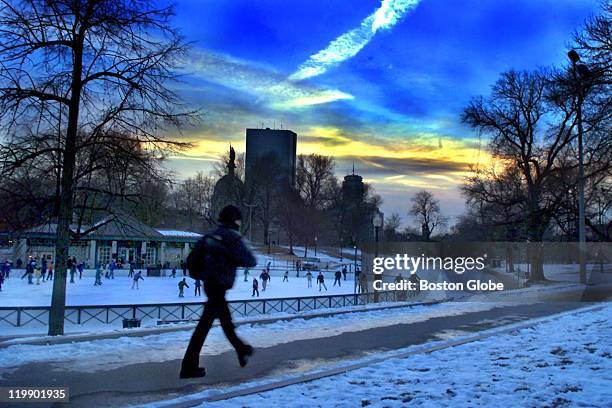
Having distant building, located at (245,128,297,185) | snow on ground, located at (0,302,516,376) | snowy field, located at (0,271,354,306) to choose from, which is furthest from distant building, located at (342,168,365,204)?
snow on ground, located at (0,302,516,376)

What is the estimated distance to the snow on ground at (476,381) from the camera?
215 inches

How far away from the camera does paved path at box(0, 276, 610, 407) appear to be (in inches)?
238

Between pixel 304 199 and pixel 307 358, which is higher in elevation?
pixel 304 199

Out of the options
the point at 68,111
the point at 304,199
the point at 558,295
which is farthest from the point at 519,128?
the point at 304,199

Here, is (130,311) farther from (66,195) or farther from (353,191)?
(353,191)

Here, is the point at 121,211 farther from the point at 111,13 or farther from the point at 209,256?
the point at 209,256

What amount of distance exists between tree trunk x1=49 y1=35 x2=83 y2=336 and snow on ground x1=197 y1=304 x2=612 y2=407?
25.5ft

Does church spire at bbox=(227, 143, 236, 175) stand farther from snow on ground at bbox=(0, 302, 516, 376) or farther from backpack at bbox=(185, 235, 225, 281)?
backpack at bbox=(185, 235, 225, 281)

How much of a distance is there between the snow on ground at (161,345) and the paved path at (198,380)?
31 centimetres

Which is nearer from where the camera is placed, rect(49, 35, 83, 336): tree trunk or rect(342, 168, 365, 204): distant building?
rect(49, 35, 83, 336): tree trunk

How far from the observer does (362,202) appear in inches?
4144

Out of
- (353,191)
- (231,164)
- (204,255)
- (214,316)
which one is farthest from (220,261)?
(353,191)

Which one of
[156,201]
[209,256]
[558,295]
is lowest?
[558,295]

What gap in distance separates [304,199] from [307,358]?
90.1 meters
